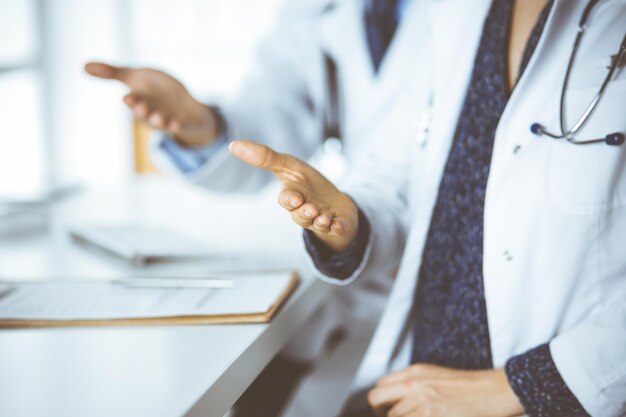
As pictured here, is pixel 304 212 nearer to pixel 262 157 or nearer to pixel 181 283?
pixel 262 157

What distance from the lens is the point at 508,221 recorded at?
73 cm

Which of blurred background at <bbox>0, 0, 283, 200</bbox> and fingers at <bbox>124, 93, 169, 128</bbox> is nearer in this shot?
fingers at <bbox>124, 93, 169, 128</bbox>

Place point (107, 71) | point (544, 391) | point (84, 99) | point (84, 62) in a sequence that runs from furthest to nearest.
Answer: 1. point (84, 99)
2. point (84, 62)
3. point (107, 71)
4. point (544, 391)

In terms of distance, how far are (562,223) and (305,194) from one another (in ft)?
1.03

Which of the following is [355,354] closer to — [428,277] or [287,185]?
[428,277]

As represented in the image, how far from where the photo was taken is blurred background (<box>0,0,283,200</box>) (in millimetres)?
2266

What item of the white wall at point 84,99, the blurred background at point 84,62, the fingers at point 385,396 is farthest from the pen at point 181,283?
the white wall at point 84,99

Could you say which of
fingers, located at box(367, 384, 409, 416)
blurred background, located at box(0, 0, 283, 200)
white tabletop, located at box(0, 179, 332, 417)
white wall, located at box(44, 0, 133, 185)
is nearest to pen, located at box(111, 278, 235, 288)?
white tabletop, located at box(0, 179, 332, 417)

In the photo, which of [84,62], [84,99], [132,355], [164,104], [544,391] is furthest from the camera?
[84,99]

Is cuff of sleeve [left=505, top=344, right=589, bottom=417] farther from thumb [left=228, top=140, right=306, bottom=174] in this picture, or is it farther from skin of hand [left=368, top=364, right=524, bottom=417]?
thumb [left=228, top=140, right=306, bottom=174]

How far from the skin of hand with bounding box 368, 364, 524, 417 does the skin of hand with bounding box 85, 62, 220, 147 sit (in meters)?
0.57

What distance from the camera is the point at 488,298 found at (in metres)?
0.74

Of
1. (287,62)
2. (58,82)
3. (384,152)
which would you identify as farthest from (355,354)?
(58,82)

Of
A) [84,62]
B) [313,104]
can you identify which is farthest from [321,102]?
[84,62]
